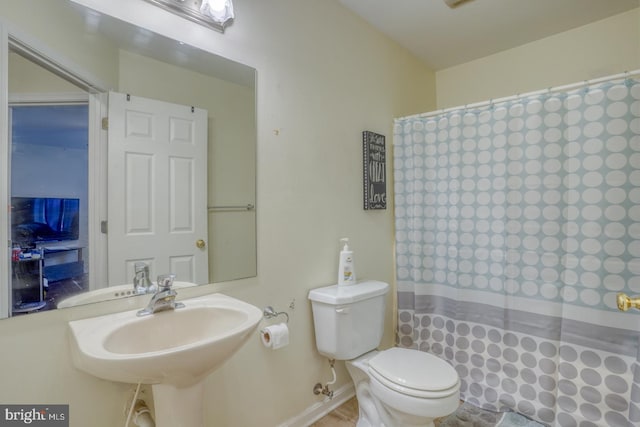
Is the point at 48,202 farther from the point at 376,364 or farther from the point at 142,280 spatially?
the point at 376,364

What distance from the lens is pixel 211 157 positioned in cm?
134

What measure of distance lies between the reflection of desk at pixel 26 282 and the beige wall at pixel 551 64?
2.90m

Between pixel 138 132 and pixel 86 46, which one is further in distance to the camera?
pixel 138 132

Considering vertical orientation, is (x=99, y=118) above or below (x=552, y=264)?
above

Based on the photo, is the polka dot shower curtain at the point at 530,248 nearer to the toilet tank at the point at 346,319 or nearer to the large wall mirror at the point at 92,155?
the toilet tank at the point at 346,319

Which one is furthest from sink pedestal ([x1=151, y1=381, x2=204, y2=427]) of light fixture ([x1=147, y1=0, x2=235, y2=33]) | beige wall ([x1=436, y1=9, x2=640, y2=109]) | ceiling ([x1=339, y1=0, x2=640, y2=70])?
beige wall ([x1=436, y1=9, x2=640, y2=109])

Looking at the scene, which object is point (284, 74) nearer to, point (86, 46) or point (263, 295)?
point (86, 46)

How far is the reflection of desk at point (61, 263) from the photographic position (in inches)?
37.4

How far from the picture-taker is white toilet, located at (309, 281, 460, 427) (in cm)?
129

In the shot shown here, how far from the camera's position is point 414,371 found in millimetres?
1405

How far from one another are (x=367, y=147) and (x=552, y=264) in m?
1.21

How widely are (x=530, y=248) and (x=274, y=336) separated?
4.71 feet

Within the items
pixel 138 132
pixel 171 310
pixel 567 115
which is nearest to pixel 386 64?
pixel 567 115

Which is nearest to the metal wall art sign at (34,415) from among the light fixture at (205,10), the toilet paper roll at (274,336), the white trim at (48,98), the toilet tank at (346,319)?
the toilet paper roll at (274,336)
